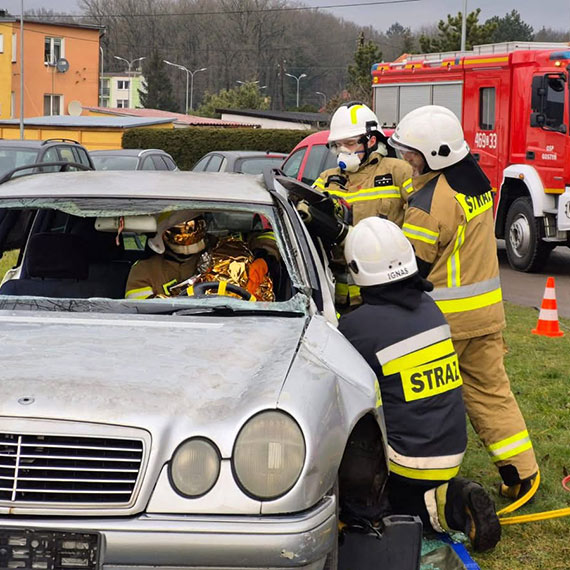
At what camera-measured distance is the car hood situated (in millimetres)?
3078

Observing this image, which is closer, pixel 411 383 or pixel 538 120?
pixel 411 383

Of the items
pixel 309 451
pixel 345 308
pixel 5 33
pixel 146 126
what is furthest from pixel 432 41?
pixel 309 451

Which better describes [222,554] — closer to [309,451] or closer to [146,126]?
[309,451]

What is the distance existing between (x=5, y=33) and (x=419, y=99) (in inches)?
1951

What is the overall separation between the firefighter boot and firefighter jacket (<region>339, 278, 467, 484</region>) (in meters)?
0.11

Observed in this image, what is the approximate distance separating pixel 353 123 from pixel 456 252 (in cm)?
133

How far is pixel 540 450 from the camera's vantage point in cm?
606

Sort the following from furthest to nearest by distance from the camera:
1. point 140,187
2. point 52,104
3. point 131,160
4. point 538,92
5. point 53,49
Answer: point 53,49, point 52,104, point 131,160, point 538,92, point 140,187

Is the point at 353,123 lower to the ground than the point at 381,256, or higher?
higher

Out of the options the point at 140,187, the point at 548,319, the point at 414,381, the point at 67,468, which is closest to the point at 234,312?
the point at 414,381

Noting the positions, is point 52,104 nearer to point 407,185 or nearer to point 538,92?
point 538,92

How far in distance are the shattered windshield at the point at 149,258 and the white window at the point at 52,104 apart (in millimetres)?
64512

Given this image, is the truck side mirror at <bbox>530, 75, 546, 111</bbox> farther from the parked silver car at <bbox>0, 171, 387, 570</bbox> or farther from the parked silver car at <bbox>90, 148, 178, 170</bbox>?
the parked silver car at <bbox>0, 171, 387, 570</bbox>

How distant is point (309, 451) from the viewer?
3.05 meters
